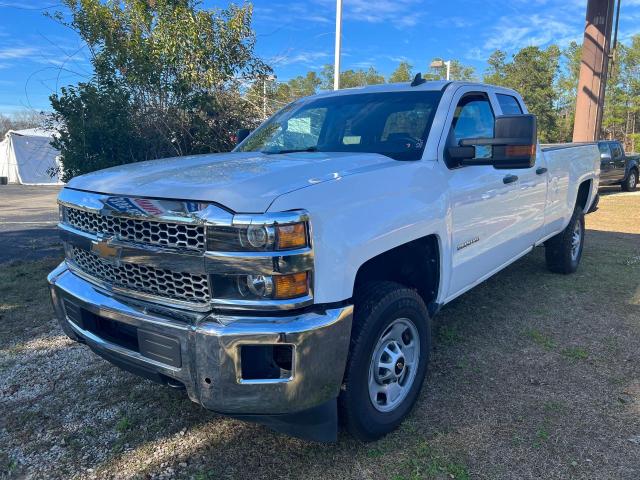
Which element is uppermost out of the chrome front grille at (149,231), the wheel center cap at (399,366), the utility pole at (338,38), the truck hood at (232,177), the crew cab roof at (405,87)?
the utility pole at (338,38)

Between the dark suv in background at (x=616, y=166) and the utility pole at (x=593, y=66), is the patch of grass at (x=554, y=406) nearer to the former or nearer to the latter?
the utility pole at (x=593, y=66)

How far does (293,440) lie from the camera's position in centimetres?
273

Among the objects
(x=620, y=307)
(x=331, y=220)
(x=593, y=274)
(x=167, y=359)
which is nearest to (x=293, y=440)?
(x=167, y=359)

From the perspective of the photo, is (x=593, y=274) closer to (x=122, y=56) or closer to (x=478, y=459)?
(x=478, y=459)

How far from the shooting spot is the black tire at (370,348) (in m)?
2.36

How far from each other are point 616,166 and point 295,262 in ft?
58.0

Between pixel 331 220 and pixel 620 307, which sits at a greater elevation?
pixel 331 220

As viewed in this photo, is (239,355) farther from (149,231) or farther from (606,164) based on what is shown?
(606,164)

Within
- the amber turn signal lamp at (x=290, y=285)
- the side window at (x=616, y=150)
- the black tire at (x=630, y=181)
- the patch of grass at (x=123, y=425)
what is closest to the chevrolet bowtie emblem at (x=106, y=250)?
the amber turn signal lamp at (x=290, y=285)

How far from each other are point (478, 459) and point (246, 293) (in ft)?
5.04

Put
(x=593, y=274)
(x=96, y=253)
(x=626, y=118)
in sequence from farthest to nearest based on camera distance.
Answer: (x=626, y=118)
(x=593, y=274)
(x=96, y=253)

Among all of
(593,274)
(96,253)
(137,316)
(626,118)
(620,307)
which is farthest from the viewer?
(626,118)

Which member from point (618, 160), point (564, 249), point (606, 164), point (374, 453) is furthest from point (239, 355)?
point (618, 160)

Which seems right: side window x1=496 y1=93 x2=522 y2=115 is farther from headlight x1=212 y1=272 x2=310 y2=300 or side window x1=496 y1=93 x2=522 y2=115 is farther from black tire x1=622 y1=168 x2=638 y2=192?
black tire x1=622 y1=168 x2=638 y2=192
